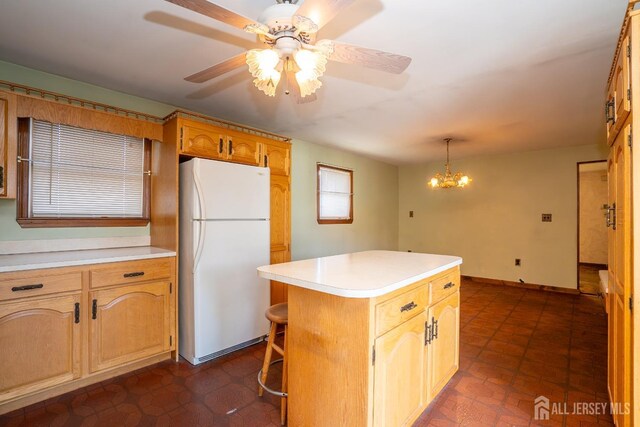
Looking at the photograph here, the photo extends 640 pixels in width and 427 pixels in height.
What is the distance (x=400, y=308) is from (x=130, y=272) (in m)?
2.00

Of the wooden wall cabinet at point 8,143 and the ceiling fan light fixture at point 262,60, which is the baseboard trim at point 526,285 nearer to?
the ceiling fan light fixture at point 262,60

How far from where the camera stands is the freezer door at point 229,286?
2.52 m

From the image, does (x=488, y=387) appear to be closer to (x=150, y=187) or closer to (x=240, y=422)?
(x=240, y=422)

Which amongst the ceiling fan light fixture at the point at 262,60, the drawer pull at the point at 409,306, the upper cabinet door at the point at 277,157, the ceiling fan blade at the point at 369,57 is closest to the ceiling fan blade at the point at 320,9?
the ceiling fan blade at the point at 369,57

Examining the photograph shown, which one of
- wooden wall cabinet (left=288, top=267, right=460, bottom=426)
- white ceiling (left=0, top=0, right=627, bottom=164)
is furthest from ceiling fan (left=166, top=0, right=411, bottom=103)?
wooden wall cabinet (left=288, top=267, right=460, bottom=426)

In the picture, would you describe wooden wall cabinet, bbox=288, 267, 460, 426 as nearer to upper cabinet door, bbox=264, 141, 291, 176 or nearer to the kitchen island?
the kitchen island

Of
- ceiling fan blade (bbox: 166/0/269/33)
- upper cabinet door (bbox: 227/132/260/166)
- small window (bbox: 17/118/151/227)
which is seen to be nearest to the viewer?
ceiling fan blade (bbox: 166/0/269/33)

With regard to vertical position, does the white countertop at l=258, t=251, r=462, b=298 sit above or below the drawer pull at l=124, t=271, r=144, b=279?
above

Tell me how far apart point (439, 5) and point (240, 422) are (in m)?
2.59

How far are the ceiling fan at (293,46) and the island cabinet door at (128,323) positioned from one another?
1679 millimetres

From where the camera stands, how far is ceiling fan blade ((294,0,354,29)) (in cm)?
113

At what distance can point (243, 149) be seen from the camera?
2947 millimetres

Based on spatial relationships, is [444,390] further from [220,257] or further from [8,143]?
[8,143]

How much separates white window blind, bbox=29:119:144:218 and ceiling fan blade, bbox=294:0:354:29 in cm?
233
